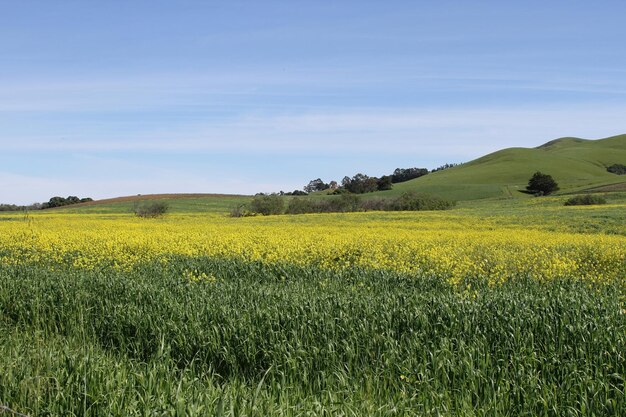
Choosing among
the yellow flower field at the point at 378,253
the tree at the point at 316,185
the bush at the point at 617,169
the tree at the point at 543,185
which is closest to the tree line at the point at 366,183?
the tree at the point at 316,185

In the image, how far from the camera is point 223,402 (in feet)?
14.9

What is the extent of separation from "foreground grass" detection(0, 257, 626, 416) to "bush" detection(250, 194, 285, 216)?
47425 mm

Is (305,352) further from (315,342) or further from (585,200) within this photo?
(585,200)

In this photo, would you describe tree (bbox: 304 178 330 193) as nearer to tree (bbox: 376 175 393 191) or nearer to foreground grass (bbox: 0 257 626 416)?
tree (bbox: 376 175 393 191)

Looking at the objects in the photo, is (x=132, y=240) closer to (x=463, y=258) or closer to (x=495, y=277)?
(x=463, y=258)

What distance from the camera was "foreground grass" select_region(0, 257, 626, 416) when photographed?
17.2 ft

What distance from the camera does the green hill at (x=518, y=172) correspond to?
9370cm

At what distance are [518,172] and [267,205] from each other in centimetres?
7836

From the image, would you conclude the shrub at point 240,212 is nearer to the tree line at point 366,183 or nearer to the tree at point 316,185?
the tree line at point 366,183

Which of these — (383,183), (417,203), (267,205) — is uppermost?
(383,183)

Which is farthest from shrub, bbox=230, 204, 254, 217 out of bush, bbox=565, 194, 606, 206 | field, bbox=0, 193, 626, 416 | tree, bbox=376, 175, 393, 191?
tree, bbox=376, 175, 393, 191

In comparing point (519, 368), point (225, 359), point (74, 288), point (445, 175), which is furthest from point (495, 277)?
point (445, 175)

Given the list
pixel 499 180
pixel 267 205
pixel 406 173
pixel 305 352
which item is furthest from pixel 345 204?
pixel 406 173

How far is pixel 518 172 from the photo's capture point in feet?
394
